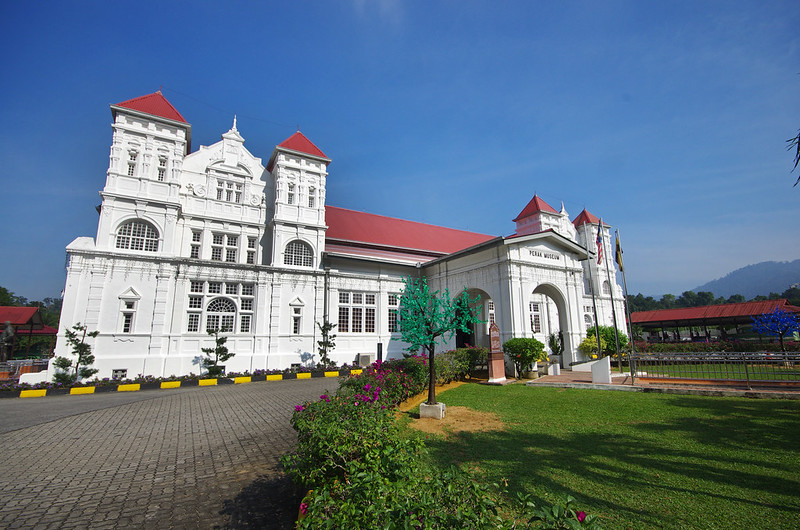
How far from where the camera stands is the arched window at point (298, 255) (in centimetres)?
2519

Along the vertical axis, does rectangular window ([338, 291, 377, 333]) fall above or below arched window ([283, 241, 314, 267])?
below

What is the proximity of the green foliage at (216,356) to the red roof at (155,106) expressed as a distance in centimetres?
1374

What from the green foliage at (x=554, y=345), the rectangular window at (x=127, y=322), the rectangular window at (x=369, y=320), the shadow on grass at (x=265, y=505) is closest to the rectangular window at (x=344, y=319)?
the rectangular window at (x=369, y=320)

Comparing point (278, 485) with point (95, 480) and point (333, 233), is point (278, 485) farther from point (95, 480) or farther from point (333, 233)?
point (333, 233)

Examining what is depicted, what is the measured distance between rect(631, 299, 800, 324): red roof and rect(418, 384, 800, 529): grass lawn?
3144 cm

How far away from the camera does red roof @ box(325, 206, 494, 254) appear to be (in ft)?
98.1

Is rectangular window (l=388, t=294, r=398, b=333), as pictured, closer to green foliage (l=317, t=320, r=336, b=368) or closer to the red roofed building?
green foliage (l=317, t=320, r=336, b=368)

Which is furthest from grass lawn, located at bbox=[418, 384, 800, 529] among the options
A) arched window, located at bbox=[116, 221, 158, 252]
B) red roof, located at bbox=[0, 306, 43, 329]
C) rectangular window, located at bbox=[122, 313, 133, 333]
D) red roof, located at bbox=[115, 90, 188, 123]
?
red roof, located at bbox=[0, 306, 43, 329]

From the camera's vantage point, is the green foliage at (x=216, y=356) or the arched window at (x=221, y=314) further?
the arched window at (x=221, y=314)

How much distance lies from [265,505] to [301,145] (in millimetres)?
26028

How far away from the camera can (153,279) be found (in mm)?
20766

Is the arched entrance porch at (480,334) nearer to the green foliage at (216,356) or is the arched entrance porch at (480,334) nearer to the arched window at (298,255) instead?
the arched window at (298,255)

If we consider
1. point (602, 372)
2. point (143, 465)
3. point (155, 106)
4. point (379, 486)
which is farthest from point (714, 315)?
point (155, 106)

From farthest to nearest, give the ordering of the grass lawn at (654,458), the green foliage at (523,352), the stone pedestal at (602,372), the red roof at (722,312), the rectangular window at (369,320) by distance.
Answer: the red roof at (722,312) → the rectangular window at (369,320) → the green foliage at (523,352) → the stone pedestal at (602,372) → the grass lawn at (654,458)
